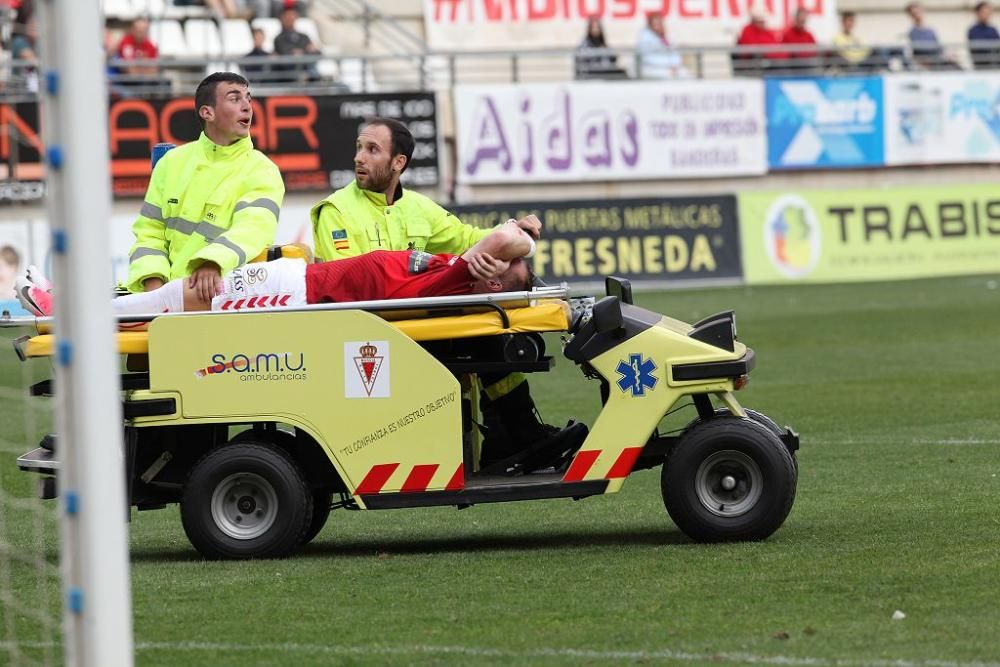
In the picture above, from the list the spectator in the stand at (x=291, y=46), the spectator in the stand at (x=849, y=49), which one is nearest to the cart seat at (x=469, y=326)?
the spectator in the stand at (x=291, y=46)

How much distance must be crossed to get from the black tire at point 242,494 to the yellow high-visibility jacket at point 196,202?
1.08 m

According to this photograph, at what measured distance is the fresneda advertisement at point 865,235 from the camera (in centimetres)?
2534

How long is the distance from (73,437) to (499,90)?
2231cm

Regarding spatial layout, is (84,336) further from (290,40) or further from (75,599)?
(290,40)

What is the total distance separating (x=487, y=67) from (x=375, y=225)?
21.0 metres

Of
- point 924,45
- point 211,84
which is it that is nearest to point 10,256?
point 924,45

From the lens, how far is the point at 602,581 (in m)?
6.68

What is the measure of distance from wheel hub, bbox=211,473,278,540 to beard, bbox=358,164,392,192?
1.52 metres

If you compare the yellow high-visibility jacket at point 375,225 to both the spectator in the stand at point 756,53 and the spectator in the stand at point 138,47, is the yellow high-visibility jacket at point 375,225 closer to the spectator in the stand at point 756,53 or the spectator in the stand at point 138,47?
the spectator in the stand at point 138,47

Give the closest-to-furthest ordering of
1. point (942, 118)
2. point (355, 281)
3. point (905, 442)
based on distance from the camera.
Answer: point (355, 281)
point (905, 442)
point (942, 118)

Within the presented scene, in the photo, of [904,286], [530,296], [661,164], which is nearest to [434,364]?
[530,296]

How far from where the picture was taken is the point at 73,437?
180 inches

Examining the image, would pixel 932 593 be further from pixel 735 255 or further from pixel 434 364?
pixel 735 255

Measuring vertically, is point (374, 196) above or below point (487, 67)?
below
